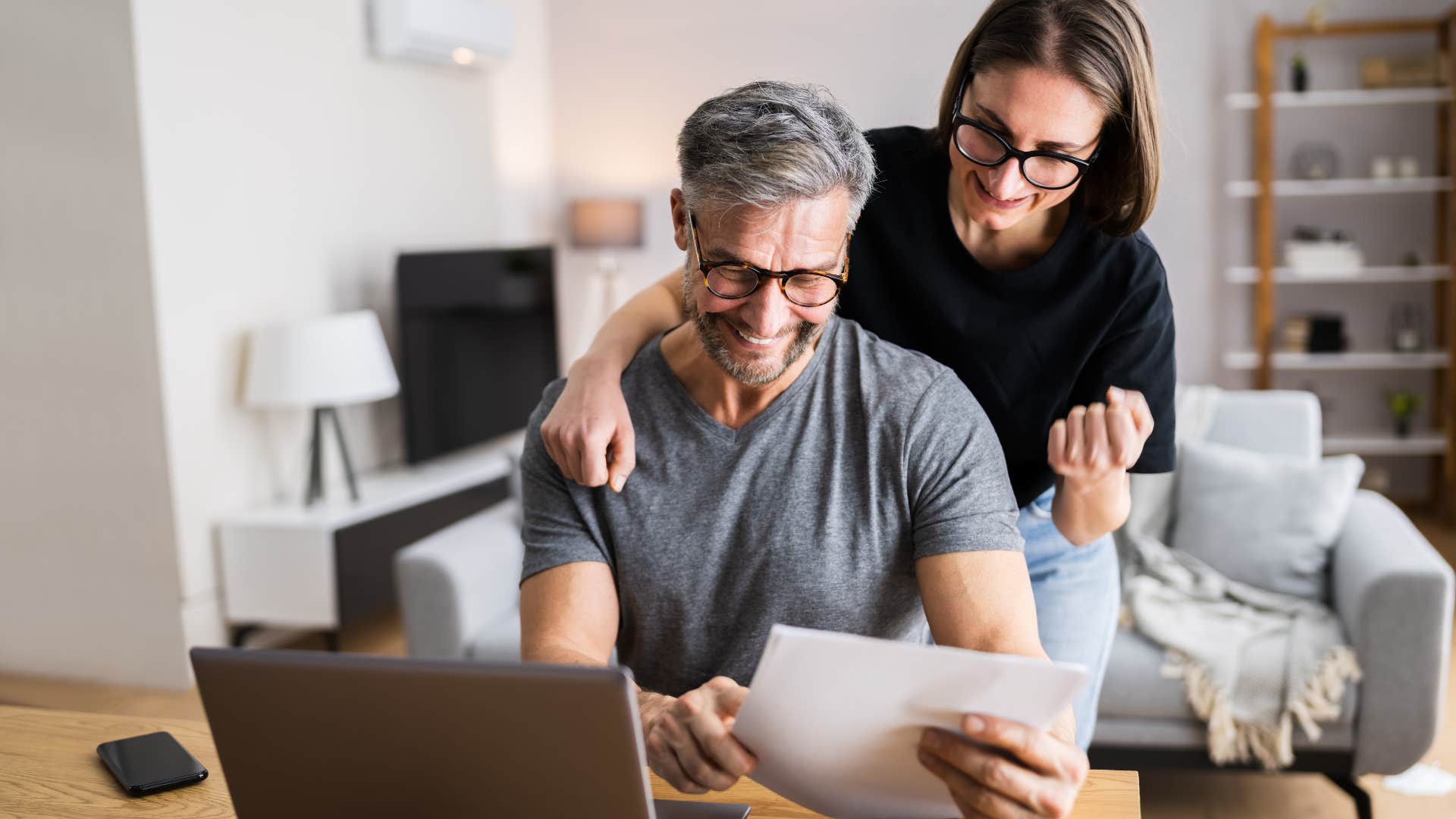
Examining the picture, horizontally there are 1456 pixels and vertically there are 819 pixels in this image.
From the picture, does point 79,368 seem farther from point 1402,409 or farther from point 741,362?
point 1402,409

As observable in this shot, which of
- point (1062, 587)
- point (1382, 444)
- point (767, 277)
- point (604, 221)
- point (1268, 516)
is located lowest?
point (1382, 444)

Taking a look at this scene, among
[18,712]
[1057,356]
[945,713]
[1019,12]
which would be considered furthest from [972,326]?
[18,712]

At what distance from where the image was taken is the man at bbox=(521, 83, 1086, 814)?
3.82 feet

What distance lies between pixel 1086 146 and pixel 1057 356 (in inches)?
10.8

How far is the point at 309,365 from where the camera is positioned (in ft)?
11.3

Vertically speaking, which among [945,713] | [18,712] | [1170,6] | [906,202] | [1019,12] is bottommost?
[18,712]

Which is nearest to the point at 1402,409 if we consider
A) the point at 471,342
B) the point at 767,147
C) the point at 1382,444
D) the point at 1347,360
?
the point at 1382,444

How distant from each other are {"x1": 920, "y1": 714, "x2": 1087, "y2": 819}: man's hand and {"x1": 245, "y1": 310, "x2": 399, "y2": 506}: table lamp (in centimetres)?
285

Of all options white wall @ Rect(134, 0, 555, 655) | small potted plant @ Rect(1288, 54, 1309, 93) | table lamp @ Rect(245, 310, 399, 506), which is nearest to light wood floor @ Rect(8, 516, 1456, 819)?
white wall @ Rect(134, 0, 555, 655)

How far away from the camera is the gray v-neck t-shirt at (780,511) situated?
1235 mm

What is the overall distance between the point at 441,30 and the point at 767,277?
3.58m

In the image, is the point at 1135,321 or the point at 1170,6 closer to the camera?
the point at 1135,321

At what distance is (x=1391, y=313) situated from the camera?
16.6ft

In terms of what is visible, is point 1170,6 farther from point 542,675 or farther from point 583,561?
point 542,675
